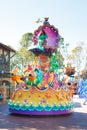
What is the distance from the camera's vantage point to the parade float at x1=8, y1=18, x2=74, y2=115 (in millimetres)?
14477

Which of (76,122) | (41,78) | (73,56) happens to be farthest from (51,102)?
(73,56)

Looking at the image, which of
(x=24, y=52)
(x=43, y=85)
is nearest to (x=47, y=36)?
(x=43, y=85)

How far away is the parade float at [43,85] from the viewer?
14.5 m

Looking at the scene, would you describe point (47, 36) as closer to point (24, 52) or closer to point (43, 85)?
point (43, 85)

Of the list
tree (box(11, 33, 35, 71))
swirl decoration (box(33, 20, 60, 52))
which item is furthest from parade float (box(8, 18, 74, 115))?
tree (box(11, 33, 35, 71))

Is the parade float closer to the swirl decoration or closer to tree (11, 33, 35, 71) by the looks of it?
the swirl decoration

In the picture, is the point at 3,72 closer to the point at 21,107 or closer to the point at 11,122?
the point at 21,107

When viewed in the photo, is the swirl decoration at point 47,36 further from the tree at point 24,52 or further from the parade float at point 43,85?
the tree at point 24,52

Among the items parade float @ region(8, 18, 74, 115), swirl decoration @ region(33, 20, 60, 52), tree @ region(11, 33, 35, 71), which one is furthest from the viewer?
tree @ region(11, 33, 35, 71)

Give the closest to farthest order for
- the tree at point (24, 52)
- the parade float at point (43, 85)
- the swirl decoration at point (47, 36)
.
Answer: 1. the parade float at point (43, 85)
2. the swirl decoration at point (47, 36)
3. the tree at point (24, 52)

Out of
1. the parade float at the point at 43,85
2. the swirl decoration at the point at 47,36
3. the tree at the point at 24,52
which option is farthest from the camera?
the tree at the point at 24,52

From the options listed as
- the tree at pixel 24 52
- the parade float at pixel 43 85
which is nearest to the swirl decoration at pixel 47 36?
the parade float at pixel 43 85

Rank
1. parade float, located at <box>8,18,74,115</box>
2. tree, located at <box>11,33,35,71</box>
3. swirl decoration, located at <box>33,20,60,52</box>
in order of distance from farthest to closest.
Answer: tree, located at <box>11,33,35,71</box> < swirl decoration, located at <box>33,20,60,52</box> < parade float, located at <box>8,18,74,115</box>

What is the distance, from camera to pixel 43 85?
14.9 meters
